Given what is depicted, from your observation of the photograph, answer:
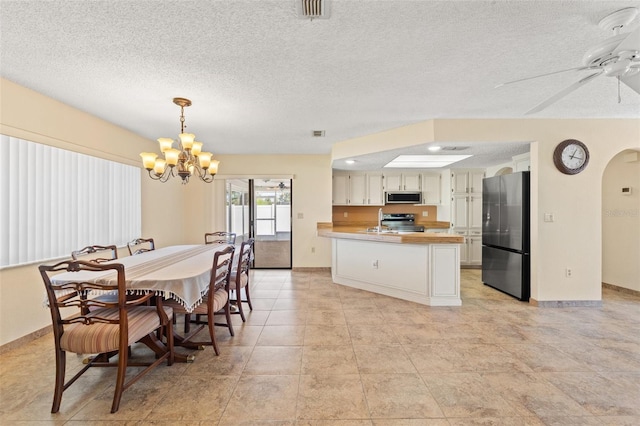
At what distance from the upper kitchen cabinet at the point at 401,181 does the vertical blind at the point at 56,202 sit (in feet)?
15.7

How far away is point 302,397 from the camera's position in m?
1.84

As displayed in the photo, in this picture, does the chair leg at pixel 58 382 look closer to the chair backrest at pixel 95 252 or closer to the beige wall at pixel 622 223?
the chair backrest at pixel 95 252

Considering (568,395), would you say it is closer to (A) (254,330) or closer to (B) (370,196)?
(A) (254,330)

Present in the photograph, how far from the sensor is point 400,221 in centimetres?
625

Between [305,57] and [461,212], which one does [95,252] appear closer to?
[305,57]

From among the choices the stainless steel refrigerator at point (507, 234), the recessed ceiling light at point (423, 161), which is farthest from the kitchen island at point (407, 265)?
the recessed ceiling light at point (423, 161)

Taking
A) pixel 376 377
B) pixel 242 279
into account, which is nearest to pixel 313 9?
pixel 376 377

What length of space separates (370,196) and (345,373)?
4.36 m

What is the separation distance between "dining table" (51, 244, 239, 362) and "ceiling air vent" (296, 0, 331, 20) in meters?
1.91

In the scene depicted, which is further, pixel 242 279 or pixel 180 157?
pixel 242 279

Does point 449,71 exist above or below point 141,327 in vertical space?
above

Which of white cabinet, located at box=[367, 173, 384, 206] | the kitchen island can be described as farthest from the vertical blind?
white cabinet, located at box=[367, 173, 384, 206]

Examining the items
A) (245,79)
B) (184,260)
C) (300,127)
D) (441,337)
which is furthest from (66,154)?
(441,337)

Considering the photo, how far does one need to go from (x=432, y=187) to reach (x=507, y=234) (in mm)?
2352
